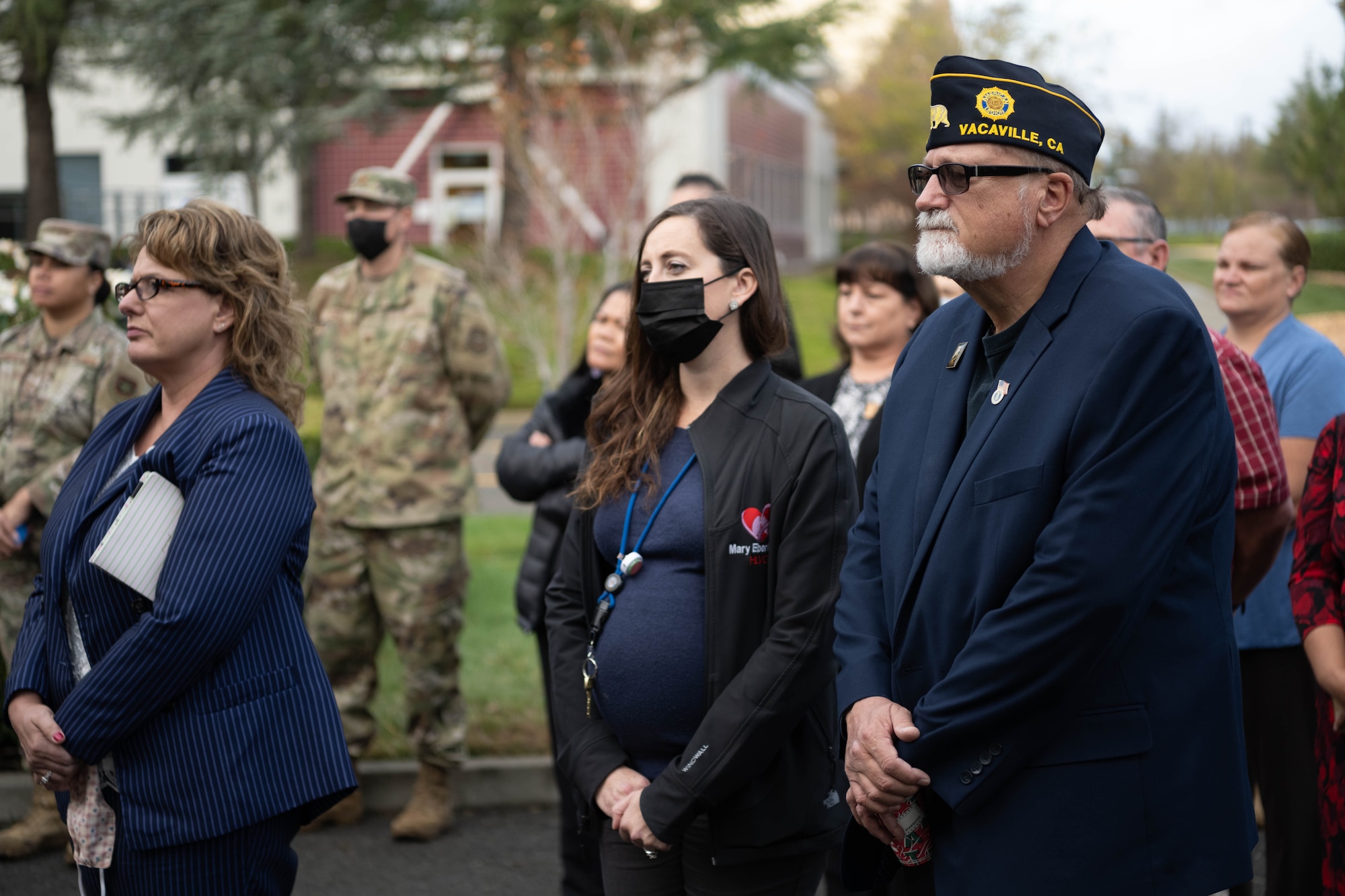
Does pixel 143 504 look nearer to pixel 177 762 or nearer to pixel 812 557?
pixel 177 762

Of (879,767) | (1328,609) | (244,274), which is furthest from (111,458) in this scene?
(1328,609)

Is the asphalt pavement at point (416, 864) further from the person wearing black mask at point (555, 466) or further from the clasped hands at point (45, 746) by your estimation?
the clasped hands at point (45, 746)

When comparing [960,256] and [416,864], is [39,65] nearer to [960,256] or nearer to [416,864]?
[416,864]

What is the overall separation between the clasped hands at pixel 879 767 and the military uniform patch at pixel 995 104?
121 cm

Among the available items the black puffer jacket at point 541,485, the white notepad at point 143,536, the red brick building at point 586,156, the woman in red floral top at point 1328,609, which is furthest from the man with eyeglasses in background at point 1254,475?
the red brick building at point 586,156

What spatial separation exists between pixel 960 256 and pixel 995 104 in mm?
308

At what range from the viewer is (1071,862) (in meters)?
2.21

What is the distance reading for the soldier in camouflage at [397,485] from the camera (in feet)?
17.3

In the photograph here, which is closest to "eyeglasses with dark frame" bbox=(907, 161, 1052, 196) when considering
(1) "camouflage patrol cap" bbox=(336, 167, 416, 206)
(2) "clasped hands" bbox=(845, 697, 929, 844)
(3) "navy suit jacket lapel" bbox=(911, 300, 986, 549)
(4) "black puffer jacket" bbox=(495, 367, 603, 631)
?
(3) "navy suit jacket lapel" bbox=(911, 300, 986, 549)

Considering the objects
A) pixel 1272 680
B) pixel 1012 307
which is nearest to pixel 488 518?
pixel 1272 680

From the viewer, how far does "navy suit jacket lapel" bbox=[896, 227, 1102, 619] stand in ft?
7.83

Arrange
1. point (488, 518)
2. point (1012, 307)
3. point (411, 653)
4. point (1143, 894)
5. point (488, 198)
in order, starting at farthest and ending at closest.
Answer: point (488, 198)
point (488, 518)
point (411, 653)
point (1012, 307)
point (1143, 894)

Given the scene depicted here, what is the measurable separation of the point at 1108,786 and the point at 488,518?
31.8ft

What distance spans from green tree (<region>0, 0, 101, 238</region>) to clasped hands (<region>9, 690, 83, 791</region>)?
16.7m
